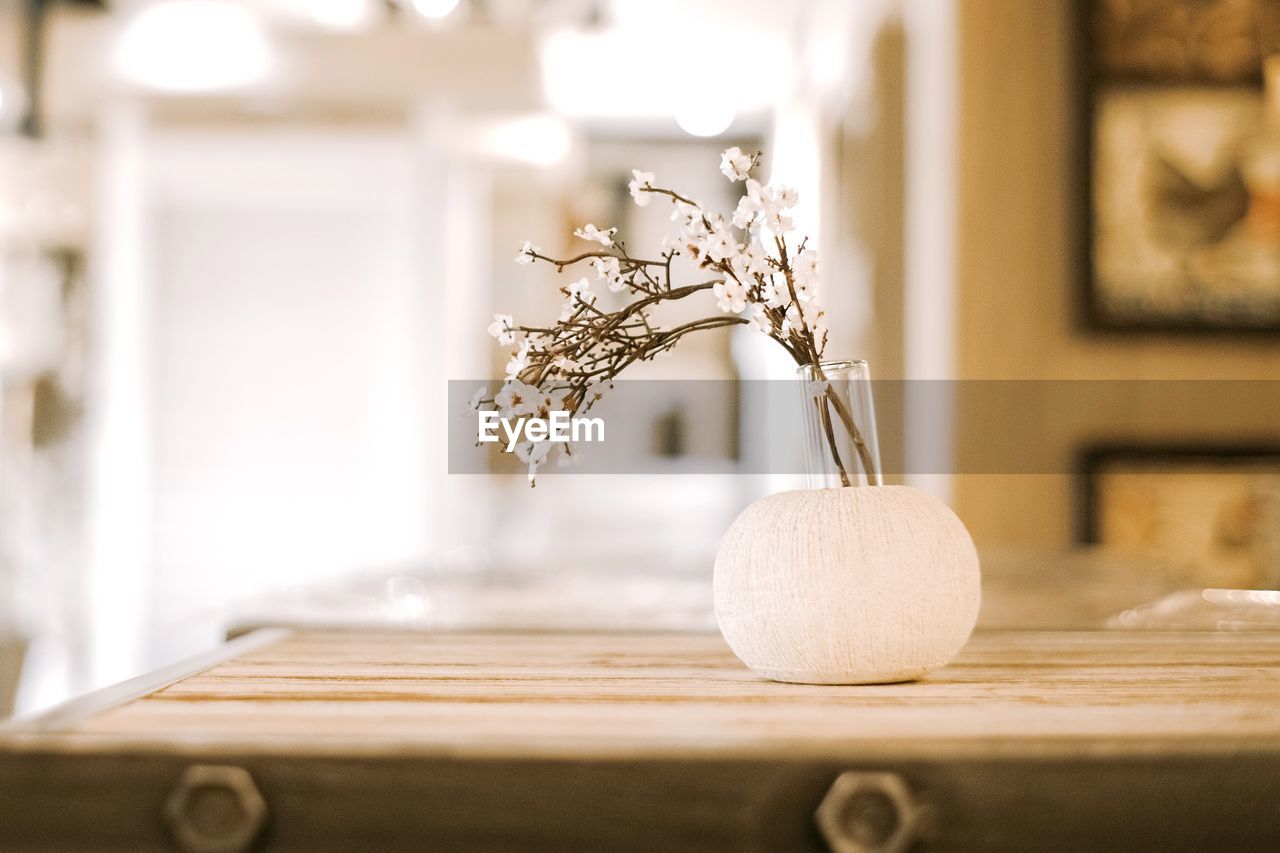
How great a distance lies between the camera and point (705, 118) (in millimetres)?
4969

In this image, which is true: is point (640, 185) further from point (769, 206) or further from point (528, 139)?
point (528, 139)

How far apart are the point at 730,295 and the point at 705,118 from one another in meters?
4.36

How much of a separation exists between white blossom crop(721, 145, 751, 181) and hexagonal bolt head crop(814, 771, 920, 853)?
39 centimetres

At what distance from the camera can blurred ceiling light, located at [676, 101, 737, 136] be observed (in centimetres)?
489

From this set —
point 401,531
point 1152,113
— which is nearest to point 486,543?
point 401,531

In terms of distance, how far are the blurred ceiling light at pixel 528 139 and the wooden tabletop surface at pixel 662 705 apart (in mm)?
4017

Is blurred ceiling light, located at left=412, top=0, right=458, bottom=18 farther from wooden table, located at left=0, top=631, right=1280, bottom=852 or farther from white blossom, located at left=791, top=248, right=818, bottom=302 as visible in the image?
wooden table, located at left=0, top=631, right=1280, bottom=852

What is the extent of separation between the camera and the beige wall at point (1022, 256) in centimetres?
276

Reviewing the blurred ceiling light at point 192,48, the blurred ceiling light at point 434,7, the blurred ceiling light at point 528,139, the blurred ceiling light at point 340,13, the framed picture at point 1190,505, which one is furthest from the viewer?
the blurred ceiling light at point 528,139

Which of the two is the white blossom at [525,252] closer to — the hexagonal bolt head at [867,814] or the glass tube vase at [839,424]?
the glass tube vase at [839,424]

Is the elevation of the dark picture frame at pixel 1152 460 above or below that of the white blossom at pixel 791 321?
below

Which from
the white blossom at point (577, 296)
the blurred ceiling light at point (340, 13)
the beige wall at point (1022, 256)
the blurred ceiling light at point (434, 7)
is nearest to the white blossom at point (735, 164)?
the white blossom at point (577, 296)

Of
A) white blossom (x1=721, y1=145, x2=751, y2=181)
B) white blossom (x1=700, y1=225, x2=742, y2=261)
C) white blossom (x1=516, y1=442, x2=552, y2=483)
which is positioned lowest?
white blossom (x1=516, y1=442, x2=552, y2=483)

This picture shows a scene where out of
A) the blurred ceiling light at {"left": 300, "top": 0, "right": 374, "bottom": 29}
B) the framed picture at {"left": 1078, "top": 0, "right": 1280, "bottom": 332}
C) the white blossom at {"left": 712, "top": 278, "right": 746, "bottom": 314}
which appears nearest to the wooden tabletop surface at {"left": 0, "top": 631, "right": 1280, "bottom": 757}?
the white blossom at {"left": 712, "top": 278, "right": 746, "bottom": 314}
